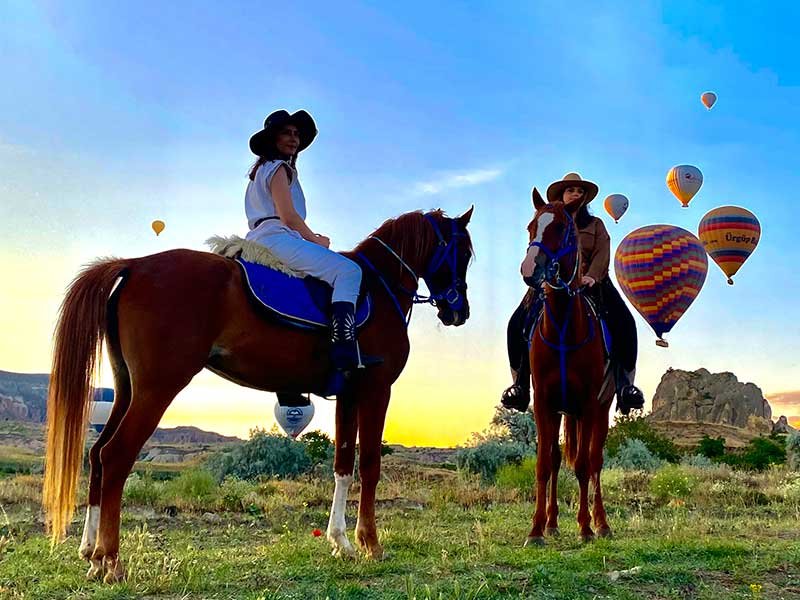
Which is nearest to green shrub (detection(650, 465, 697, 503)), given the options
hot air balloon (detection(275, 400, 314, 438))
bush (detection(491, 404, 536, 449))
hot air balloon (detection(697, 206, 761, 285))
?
bush (detection(491, 404, 536, 449))

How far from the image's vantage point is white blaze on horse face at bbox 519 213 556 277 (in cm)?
698

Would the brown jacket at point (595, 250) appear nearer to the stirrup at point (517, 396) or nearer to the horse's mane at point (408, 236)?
the stirrup at point (517, 396)

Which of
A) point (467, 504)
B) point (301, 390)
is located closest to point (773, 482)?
point (467, 504)

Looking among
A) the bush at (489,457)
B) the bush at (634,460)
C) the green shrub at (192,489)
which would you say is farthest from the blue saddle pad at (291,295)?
the bush at (634,460)

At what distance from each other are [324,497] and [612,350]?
6164 mm

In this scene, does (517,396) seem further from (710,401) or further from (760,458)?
(710,401)

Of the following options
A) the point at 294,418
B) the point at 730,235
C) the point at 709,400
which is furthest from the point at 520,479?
Answer: the point at 709,400

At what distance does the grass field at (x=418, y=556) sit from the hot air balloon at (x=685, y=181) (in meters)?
28.0

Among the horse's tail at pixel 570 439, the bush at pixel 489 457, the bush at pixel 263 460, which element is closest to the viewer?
the horse's tail at pixel 570 439

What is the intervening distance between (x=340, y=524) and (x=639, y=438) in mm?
29812

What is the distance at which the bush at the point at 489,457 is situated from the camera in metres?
17.9

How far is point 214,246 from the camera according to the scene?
22.1 feet

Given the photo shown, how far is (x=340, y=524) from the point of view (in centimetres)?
665

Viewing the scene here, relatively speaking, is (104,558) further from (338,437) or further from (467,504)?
(467,504)
